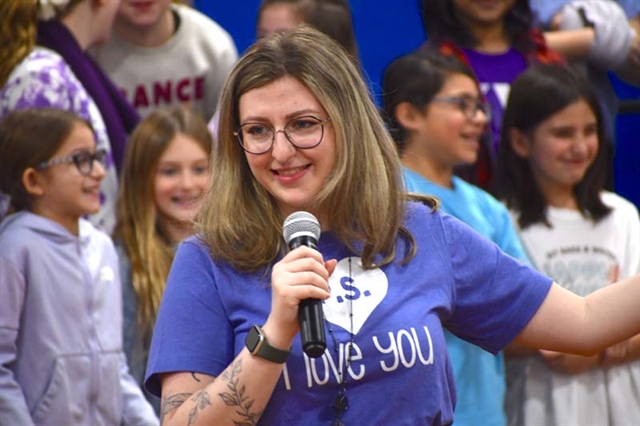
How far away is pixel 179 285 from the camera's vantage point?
2.61 meters

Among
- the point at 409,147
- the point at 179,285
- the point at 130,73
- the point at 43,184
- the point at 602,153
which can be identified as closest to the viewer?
the point at 179,285

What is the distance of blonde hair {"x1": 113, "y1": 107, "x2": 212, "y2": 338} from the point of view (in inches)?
171

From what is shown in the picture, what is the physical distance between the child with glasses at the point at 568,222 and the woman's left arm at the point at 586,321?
1380 mm

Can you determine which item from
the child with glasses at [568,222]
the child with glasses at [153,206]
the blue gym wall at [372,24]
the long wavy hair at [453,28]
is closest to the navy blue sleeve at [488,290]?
the child with glasses at [568,222]

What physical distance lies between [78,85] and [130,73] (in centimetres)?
71

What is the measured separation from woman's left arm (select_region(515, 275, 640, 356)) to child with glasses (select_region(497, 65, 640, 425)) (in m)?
1.38

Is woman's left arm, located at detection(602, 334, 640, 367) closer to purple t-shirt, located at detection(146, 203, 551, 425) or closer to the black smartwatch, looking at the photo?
purple t-shirt, located at detection(146, 203, 551, 425)

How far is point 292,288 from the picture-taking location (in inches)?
91.8

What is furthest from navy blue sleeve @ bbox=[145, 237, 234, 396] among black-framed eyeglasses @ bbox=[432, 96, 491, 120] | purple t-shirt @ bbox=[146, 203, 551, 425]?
black-framed eyeglasses @ bbox=[432, 96, 491, 120]

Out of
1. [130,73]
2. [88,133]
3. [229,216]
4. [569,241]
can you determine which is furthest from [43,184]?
[569,241]

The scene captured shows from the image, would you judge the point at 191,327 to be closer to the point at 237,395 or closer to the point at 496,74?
the point at 237,395

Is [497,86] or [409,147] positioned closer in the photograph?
[409,147]

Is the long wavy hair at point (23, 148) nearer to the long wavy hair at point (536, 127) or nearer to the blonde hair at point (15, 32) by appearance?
the blonde hair at point (15, 32)

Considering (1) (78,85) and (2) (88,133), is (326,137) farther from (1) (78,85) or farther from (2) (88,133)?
(1) (78,85)
